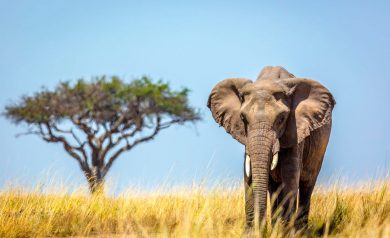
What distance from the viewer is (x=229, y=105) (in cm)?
741

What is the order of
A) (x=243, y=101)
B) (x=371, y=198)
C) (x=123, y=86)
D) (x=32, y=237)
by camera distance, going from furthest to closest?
(x=123, y=86), (x=371, y=198), (x=32, y=237), (x=243, y=101)

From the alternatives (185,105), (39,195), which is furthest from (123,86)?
(39,195)

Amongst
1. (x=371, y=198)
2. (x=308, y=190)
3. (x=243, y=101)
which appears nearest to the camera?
(x=243, y=101)

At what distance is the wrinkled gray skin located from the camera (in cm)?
672

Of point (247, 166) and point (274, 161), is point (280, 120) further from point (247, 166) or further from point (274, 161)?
point (247, 166)

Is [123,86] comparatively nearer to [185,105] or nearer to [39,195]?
[185,105]

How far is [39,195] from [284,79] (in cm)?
527

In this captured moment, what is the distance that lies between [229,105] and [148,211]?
321 cm

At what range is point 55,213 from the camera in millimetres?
9203

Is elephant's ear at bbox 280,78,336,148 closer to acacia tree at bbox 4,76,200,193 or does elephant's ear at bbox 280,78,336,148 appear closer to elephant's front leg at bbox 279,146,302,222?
elephant's front leg at bbox 279,146,302,222

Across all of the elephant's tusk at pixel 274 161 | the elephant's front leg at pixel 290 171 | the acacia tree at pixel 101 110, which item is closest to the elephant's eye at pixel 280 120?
the elephant's tusk at pixel 274 161

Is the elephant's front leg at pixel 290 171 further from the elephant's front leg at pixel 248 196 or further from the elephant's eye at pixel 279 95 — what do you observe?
the elephant's eye at pixel 279 95

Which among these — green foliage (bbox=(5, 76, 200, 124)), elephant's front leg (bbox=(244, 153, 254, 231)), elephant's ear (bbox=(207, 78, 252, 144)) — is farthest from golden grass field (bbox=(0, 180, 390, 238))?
green foliage (bbox=(5, 76, 200, 124))

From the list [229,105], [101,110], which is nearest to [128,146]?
[101,110]
